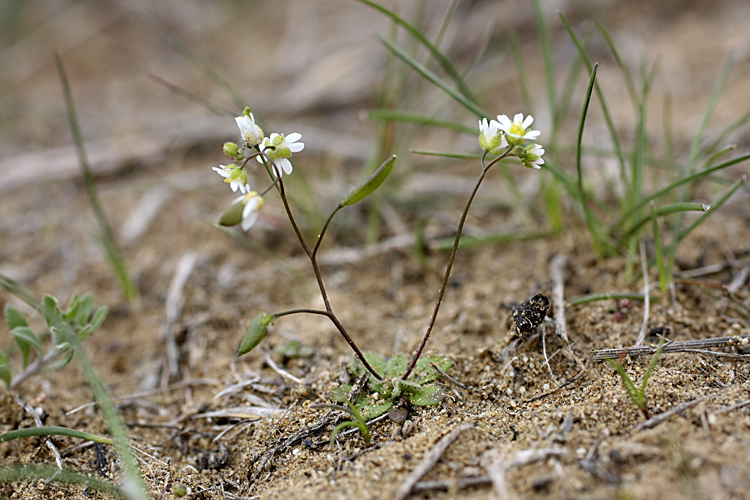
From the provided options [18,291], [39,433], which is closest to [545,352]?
[39,433]

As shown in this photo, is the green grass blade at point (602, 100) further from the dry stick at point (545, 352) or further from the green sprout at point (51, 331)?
the green sprout at point (51, 331)

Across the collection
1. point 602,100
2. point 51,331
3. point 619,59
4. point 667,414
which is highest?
point 619,59

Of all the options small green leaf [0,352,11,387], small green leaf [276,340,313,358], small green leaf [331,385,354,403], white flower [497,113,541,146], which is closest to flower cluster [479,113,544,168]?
white flower [497,113,541,146]

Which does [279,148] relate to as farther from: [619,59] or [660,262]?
[619,59]

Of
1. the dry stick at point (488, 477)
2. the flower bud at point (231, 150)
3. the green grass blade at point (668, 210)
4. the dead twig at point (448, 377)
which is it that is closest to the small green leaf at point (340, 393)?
the dead twig at point (448, 377)

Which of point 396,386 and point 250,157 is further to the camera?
point 396,386

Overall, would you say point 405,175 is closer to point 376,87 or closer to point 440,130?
point 440,130

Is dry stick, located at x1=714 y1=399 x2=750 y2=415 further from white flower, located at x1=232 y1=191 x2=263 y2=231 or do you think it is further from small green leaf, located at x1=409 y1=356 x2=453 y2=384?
white flower, located at x1=232 y1=191 x2=263 y2=231
